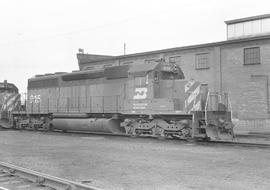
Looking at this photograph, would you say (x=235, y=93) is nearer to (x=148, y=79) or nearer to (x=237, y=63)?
(x=237, y=63)

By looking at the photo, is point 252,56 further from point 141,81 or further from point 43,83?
point 43,83

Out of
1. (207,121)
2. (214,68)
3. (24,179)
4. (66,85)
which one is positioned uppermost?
(214,68)

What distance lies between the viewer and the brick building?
28500 millimetres

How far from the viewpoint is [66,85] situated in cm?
2111

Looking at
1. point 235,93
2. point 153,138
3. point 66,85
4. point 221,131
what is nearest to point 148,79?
point 153,138

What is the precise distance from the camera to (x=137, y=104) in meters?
16.9

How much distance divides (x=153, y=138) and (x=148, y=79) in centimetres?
255

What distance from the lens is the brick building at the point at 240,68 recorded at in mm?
28500

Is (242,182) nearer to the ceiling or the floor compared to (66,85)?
nearer to the floor

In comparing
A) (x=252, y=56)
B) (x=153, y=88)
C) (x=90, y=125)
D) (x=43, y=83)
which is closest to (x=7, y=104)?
(x=43, y=83)

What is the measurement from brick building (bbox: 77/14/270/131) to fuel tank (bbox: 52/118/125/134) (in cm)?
1393

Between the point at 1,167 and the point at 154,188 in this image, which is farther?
the point at 1,167

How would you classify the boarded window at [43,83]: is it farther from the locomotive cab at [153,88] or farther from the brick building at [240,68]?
the brick building at [240,68]

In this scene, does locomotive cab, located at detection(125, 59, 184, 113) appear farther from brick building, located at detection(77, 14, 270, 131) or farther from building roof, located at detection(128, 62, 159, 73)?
brick building, located at detection(77, 14, 270, 131)
